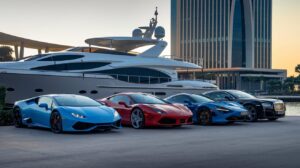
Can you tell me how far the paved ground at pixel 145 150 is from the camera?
7.42m

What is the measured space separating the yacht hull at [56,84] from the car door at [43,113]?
Answer: 60.9 ft

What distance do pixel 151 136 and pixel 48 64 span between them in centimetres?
2299

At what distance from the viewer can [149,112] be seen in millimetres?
14727

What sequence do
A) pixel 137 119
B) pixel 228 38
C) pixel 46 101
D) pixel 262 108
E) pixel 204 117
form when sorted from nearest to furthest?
pixel 46 101, pixel 137 119, pixel 204 117, pixel 262 108, pixel 228 38

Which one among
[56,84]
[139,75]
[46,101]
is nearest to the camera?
[46,101]

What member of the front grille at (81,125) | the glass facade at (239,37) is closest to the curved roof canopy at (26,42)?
the front grille at (81,125)

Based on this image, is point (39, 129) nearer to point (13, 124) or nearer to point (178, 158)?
point (13, 124)

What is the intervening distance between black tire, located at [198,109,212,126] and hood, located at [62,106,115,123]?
15.7 feet

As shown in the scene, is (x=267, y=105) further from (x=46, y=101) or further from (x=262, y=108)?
(x=46, y=101)

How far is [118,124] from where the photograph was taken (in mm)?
13188

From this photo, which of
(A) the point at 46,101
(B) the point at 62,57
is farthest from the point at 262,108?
(B) the point at 62,57

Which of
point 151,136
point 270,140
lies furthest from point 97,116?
point 270,140

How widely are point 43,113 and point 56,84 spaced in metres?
19.8

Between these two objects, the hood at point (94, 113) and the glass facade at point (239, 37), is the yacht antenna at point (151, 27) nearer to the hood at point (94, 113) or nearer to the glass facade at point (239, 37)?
the hood at point (94, 113)
